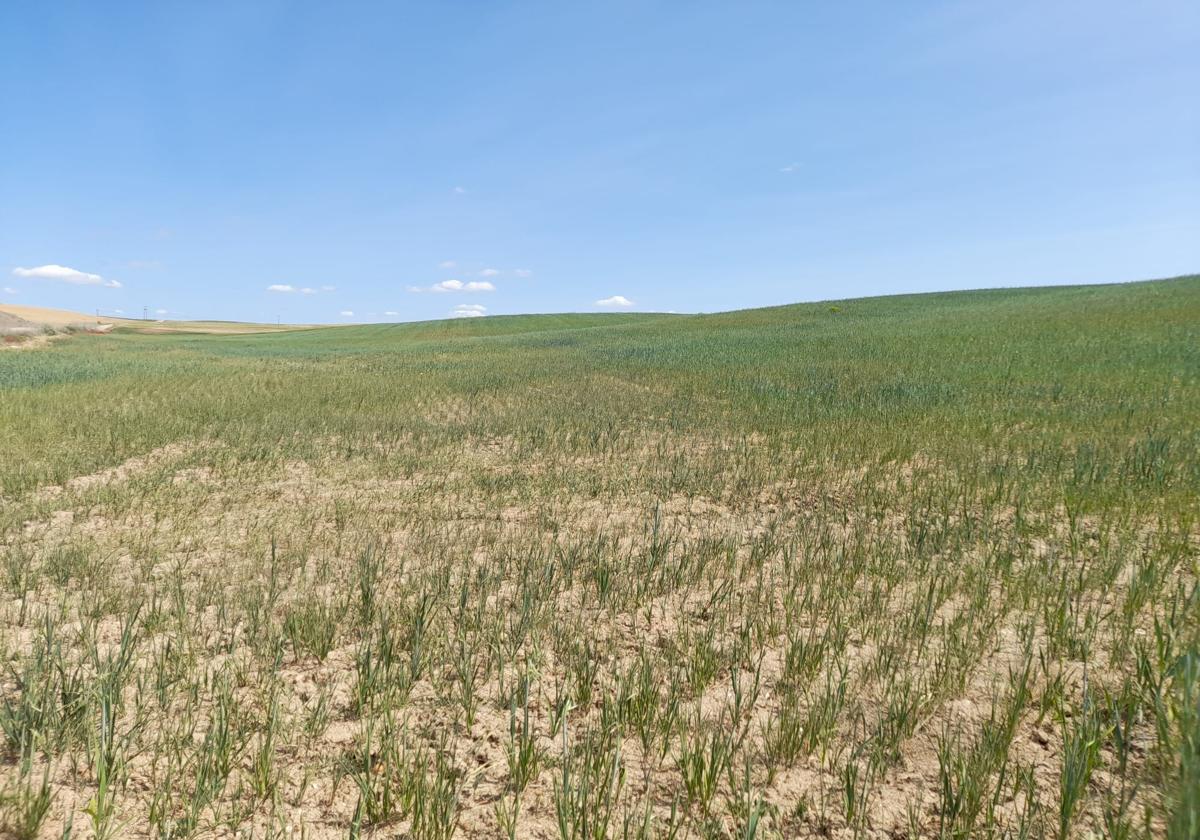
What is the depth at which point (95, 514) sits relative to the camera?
600 cm

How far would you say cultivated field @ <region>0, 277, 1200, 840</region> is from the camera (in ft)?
7.41

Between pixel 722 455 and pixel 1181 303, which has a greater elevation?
pixel 1181 303

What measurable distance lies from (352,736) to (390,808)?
0.56 meters

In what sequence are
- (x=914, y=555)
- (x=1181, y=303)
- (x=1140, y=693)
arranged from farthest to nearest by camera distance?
(x=1181, y=303)
(x=914, y=555)
(x=1140, y=693)

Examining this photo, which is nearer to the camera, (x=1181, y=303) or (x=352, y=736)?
(x=352, y=736)

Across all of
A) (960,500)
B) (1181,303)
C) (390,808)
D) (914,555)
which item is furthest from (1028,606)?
(1181,303)

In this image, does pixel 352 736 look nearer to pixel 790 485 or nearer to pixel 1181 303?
pixel 790 485

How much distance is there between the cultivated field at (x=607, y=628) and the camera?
2.26 meters

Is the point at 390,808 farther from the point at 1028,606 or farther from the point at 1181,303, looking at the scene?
the point at 1181,303

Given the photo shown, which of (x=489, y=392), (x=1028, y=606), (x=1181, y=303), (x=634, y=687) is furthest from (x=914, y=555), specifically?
(x=1181, y=303)

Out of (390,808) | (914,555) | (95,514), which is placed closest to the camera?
(390,808)

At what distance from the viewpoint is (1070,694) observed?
9.33 ft

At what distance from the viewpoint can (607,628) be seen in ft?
12.3

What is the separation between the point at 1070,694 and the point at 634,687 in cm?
211
